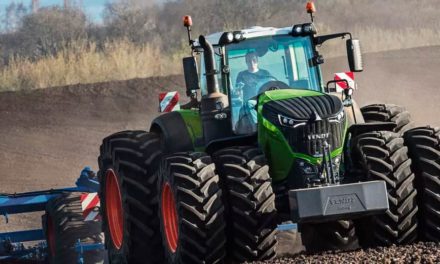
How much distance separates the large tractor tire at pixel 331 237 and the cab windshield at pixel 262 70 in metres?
1.32

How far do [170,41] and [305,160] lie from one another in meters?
23.6

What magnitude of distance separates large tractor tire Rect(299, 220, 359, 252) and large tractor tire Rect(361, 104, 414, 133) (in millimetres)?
1340

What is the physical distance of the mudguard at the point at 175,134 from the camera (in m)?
12.1

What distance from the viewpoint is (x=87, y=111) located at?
1028 inches

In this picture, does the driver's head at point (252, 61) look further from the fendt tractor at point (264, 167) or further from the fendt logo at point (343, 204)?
the fendt logo at point (343, 204)

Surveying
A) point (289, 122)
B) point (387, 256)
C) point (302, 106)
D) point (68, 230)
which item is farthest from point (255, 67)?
point (68, 230)

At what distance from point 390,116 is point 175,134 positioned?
2.44 metres

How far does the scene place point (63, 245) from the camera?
14.7 m

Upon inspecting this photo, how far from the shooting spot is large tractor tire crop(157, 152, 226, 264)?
10.4 m

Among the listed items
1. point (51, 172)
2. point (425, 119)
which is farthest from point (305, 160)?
point (425, 119)

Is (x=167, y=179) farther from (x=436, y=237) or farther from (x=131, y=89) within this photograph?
(x=131, y=89)

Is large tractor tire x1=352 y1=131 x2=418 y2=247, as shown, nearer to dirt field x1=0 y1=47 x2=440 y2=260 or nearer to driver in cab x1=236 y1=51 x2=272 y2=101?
driver in cab x1=236 y1=51 x2=272 y2=101

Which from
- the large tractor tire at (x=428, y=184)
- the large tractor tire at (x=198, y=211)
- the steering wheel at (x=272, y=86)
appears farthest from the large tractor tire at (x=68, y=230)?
the large tractor tire at (x=428, y=184)

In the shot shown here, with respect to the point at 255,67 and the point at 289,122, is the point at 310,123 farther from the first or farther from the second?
the point at 255,67
